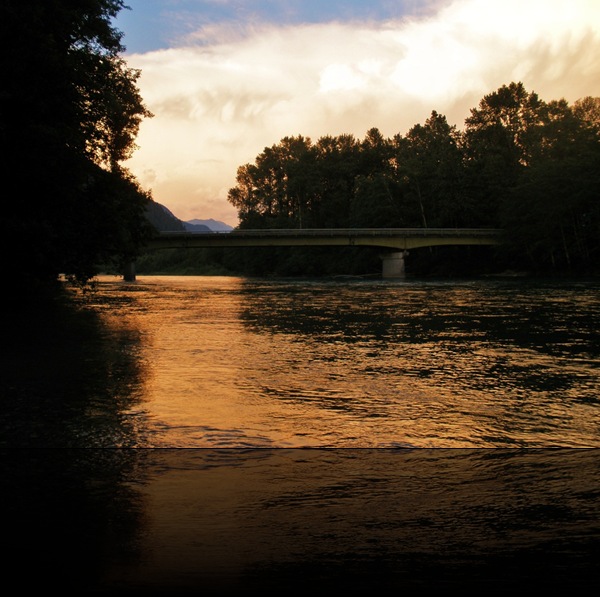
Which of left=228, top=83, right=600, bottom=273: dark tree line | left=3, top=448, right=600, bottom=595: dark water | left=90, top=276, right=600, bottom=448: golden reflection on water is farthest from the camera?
left=228, top=83, right=600, bottom=273: dark tree line

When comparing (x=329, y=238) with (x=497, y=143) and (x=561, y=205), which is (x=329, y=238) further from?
(x=497, y=143)

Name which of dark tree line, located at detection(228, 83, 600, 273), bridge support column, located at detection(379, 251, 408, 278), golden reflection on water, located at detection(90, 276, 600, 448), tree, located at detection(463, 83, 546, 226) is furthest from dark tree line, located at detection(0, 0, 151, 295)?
tree, located at detection(463, 83, 546, 226)

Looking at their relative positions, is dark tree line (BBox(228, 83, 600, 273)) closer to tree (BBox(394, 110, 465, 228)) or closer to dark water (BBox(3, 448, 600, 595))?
tree (BBox(394, 110, 465, 228))

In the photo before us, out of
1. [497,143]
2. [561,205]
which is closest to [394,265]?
[561,205]

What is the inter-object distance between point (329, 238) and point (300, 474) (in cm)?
8635

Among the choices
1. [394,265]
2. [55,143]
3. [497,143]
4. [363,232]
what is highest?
[497,143]

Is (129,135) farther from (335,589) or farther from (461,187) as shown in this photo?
(461,187)

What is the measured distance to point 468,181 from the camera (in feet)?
341

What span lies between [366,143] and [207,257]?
5063 centimetres

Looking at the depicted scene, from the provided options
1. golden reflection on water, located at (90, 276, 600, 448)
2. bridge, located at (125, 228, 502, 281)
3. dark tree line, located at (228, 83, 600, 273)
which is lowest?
golden reflection on water, located at (90, 276, 600, 448)

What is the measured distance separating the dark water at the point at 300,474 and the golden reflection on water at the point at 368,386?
2.2 inches

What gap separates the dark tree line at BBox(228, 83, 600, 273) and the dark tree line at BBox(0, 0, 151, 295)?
62830mm

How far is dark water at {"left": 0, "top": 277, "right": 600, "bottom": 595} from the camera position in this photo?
144 inches

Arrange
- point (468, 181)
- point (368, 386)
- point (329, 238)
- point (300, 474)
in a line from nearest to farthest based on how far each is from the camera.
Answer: point (300, 474) < point (368, 386) < point (329, 238) < point (468, 181)
